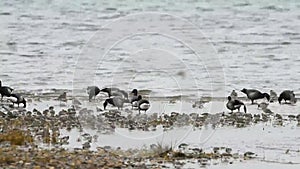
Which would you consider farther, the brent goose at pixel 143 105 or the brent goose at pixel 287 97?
the brent goose at pixel 287 97

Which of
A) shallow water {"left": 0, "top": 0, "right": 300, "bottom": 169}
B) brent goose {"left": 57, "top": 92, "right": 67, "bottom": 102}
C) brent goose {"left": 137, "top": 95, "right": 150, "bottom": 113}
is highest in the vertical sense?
shallow water {"left": 0, "top": 0, "right": 300, "bottom": 169}

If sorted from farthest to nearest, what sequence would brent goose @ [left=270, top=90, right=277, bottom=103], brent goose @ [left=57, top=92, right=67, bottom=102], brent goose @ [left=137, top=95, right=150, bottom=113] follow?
1. brent goose @ [left=270, top=90, right=277, bottom=103]
2. brent goose @ [left=57, top=92, right=67, bottom=102]
3. brent goose @ [left=137, top=95, right=150, bottom=113]

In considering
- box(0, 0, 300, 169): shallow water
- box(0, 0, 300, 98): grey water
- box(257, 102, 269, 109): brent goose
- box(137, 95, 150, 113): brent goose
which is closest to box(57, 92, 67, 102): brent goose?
box(0, 0, 300, 169): shallow water

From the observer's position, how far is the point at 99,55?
83.8ft

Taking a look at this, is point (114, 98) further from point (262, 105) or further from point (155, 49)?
point (155, 49)

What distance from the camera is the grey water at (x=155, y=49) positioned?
65.4ft

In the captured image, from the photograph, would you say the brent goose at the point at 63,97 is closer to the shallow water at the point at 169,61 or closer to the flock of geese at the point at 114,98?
the flock of geese at the point at 114,98

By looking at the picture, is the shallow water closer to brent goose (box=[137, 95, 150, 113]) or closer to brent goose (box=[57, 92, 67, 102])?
brent goose (box=[137, 95, 150, 113])

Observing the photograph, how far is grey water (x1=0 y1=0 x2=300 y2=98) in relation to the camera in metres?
19.9

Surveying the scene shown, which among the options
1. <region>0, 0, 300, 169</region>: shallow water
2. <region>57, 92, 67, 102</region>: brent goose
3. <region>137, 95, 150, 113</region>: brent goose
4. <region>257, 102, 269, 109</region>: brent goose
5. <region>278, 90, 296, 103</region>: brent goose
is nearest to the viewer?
<region>0, 0, 300, 169</region>: shallow water

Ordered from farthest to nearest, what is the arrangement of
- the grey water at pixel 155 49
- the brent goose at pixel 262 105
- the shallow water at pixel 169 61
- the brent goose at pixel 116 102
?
the grey water at pixel 155 49 < the brent goose at pixel 262 105 < the brent goose at pixel 116 102 < the shallow water at pixel 169 61

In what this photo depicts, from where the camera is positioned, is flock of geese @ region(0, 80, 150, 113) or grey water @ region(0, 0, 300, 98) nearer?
flock of geese @ region(0, 80, 150, 113)

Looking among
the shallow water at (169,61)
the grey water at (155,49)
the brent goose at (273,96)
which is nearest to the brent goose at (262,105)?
the shallow water at (169,61)

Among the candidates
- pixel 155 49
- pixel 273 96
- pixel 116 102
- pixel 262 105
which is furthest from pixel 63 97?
pixel 155 49
